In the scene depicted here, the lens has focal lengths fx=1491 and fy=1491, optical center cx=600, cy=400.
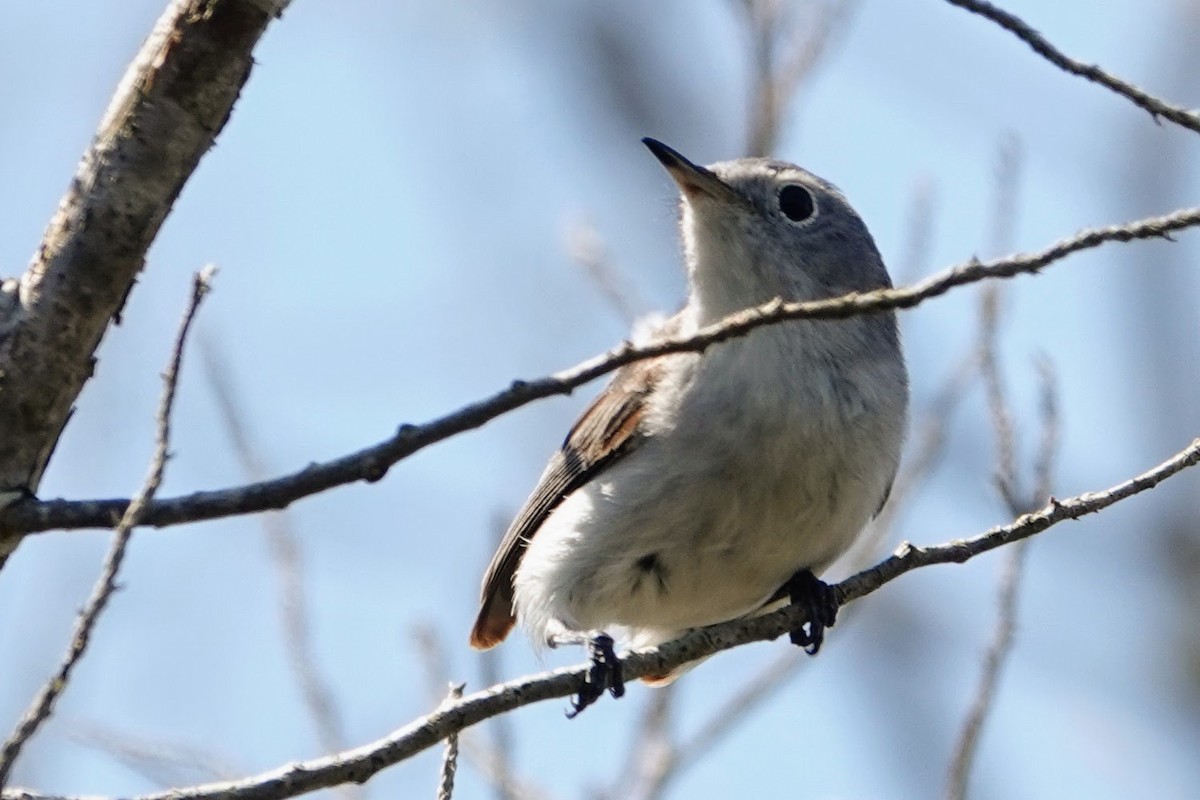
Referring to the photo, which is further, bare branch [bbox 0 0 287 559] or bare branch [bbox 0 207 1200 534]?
bare branch [bbox 0 0 287 559]

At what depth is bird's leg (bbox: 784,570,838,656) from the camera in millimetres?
3941

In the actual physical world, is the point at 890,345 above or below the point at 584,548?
above

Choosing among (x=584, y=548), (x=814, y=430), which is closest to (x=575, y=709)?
(x=584, y=548)

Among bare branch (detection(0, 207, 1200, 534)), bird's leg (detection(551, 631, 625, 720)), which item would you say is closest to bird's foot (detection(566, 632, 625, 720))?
bird's leg (detection(551, 631, 625, 720))

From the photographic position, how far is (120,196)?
7.09 ft

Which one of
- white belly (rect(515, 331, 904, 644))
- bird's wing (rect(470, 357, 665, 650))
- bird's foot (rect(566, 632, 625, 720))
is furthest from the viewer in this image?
bird's wing (rect(470, 357, 665, 650))

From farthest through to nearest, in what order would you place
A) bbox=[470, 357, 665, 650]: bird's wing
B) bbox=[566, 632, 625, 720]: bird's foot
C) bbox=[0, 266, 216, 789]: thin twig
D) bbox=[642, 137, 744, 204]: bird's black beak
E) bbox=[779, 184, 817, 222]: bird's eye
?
bbox=[779, 184, 817, 222]: bird's eye < bbox=[642, 137, 744, 204]: bird's black beak < bbox=[470, 357, 665, 650]: bird's wing < bbox=[566, 632, 625, 720]: bird's foot < bbox=[0, 266, 216, 789]: thin twig

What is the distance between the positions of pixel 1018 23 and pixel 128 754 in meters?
3.35

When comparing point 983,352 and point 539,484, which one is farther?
point 539,484

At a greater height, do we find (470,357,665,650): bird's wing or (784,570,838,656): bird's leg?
(470,357,665,650): bird's wing

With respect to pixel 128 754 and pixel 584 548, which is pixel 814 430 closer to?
pixel 584 548

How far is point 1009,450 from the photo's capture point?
3666 mm

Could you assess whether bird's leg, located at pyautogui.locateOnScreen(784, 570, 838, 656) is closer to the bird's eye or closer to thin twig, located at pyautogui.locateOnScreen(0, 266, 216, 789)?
the bird's eye

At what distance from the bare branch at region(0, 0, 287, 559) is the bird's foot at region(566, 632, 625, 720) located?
4.44 feet
